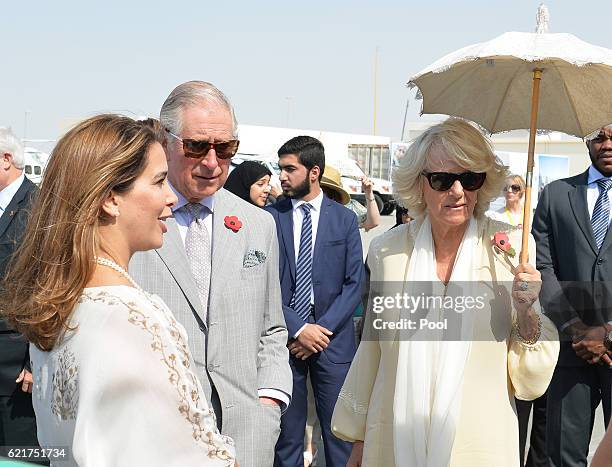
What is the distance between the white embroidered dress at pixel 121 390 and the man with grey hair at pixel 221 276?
52.2 inches

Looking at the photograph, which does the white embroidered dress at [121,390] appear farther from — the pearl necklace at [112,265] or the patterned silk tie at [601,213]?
the patterned silk tie at [601,213]

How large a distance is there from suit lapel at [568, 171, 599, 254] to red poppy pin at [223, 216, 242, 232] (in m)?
2.78

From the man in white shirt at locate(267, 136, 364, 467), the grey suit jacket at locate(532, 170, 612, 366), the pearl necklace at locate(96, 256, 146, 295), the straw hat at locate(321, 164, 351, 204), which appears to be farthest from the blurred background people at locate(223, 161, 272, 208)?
the pearl necklace at locate(96, 256, 146, 295)

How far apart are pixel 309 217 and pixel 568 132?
250cm

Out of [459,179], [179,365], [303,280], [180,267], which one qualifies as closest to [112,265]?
[179,365]

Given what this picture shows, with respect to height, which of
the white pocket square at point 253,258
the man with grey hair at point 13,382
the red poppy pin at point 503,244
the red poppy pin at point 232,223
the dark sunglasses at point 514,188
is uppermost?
the red poppy pin at point 232,223

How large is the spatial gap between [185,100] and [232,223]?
1.84 feet

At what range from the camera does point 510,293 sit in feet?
11.9

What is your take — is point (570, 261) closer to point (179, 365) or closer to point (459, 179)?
point (459, 179)

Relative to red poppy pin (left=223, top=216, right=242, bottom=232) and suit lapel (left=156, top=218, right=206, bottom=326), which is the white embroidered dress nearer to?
suit lapel (left=156, top=218, right=206, bottom=326)

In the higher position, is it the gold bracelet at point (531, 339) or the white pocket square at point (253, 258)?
the white pocket square at point (253, 258)

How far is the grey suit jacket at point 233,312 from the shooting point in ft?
11.1

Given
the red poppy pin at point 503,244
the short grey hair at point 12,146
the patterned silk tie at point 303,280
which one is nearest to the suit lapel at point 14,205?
the short grey hair at point 12,146

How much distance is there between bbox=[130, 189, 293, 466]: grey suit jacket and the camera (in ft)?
11.1
